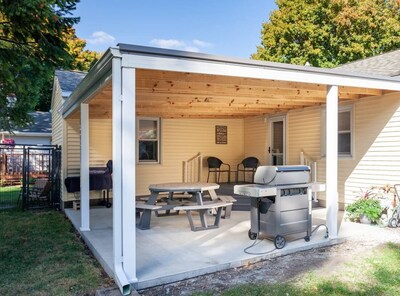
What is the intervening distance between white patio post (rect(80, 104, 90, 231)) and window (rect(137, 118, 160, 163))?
11.7 feet

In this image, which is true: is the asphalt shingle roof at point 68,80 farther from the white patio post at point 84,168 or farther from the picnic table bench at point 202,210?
the picnic table bench at point 202,210

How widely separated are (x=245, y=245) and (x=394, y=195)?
3.23 metres

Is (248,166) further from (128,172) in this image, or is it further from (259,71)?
(128,172)

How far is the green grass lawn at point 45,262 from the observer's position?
11.8 feet

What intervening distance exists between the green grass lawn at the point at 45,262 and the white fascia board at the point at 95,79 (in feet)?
7.27

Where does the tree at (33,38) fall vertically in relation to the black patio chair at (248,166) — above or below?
above

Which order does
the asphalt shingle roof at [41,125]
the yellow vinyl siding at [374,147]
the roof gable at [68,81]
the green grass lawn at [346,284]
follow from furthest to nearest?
the asphalt shingle roof at [41,125] → the roof gable at [68,81] → the yellow vinyl siding at [374,147] → the green grass lawn at [346,284]

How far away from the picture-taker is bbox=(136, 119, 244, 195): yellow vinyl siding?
9.58 metres

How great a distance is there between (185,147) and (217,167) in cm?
124

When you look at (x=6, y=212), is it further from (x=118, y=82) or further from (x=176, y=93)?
(x=118, y=82)

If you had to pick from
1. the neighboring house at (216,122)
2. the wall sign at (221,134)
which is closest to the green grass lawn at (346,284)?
the neighboring house at (216,122)

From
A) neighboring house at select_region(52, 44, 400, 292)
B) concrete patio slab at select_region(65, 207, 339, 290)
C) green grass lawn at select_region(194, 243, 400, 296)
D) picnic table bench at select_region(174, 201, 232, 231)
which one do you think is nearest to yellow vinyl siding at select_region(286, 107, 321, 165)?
neighboring house at select_region(52, 44, 400, 292)

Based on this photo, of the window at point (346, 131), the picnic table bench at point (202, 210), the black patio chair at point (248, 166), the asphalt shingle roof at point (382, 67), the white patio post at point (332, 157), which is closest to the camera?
the white patio post at point (332, 157)

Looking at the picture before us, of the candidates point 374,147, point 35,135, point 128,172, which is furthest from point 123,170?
point 35,135
